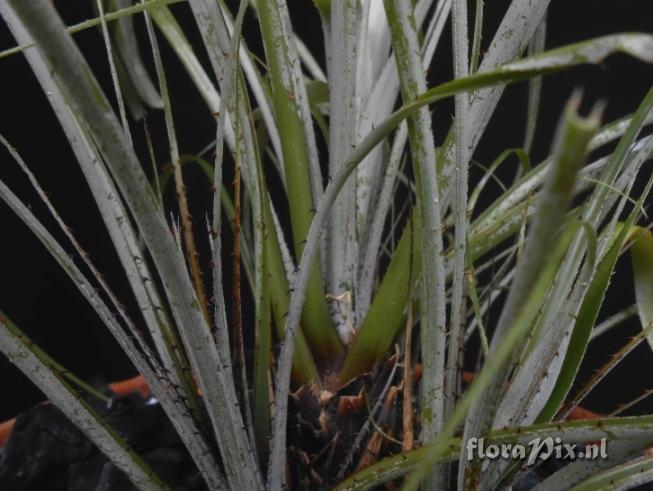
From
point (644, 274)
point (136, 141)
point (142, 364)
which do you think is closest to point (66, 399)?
point (142, 364)

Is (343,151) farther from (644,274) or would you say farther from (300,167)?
(644,274)

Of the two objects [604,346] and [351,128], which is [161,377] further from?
[604,346]

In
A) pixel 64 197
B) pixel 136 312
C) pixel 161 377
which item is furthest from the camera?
pixel 136 312

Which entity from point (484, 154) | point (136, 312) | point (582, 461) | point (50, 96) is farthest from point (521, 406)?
point (136, 312)

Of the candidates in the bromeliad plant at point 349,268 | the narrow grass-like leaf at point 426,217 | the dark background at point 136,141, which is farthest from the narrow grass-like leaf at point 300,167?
the dark background at point 136,141

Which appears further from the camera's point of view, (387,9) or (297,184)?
(297,184)

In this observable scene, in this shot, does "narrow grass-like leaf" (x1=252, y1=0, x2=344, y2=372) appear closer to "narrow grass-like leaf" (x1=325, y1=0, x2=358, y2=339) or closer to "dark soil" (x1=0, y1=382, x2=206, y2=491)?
"narrow grass-like leaf" (x1=325, y1=0, x2=358, y2=339)
